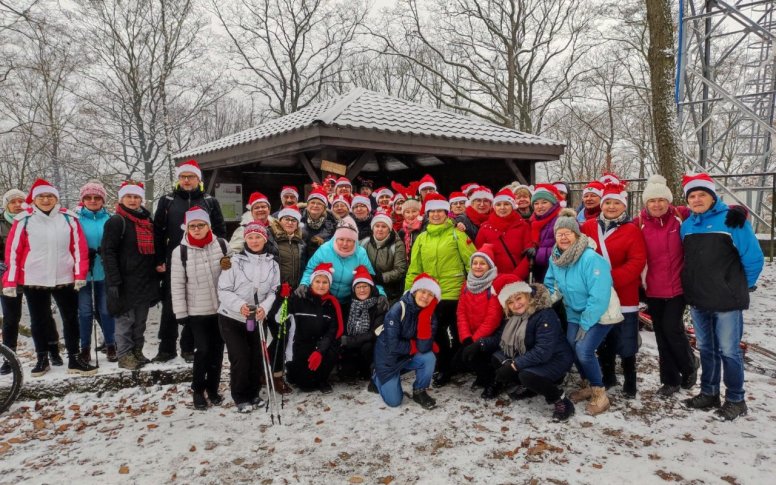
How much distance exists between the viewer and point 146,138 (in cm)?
2136

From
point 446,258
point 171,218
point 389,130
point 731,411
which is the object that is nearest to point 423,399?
point 446,258

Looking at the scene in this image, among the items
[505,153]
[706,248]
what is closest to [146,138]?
[505,153]

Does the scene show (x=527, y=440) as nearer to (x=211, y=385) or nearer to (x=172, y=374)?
(x=211, y=385)

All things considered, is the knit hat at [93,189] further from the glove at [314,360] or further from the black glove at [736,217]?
the black glove at [736,217]

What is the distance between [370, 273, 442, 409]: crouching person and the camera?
391 cm

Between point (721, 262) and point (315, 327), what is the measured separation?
3428mm

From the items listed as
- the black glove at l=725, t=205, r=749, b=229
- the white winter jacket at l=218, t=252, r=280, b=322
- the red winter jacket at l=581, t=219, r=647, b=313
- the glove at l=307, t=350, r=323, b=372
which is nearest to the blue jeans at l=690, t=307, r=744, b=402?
the red winter jacket at l=581, t=219, r=647, b=313

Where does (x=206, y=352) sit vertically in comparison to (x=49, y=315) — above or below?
below

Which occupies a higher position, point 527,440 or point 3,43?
point 3,43

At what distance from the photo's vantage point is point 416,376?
399 cm

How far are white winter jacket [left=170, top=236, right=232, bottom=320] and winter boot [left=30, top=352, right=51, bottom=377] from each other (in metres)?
1.80

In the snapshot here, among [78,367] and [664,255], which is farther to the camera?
[78,367]

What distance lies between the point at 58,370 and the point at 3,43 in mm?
12278

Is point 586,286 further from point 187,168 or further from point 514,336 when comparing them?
point 187,168
